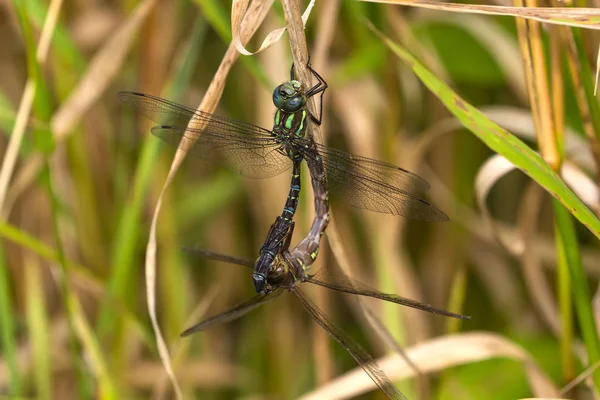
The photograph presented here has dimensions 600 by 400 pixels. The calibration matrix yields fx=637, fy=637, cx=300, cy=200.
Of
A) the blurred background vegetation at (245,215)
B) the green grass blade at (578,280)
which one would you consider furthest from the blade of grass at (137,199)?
the green grass blade at (578,280)

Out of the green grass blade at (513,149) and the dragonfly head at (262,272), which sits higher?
the green grass blade at (513,149)

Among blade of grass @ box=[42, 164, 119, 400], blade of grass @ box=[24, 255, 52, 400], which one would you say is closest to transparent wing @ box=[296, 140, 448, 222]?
blade of grass @ box=[42, 164, 119, 400]

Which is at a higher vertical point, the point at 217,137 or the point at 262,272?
the point at 217,137

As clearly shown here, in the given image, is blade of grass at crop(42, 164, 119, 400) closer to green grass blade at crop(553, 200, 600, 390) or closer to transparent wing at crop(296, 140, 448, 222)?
transparent wing at crop(296, 140, 448, 222)

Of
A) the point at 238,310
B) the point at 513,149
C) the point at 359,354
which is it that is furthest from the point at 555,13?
the point at 238,310

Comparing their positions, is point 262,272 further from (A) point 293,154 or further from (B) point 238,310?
(A) point 293,154

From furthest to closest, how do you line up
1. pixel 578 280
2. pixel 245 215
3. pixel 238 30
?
pixel 245 215
pixel 578 280
pixel 238 30

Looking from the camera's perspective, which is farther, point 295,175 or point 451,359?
point 295,175

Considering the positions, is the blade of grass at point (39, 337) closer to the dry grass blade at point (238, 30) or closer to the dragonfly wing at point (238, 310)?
the dragonfly wing at point (238, 310)
